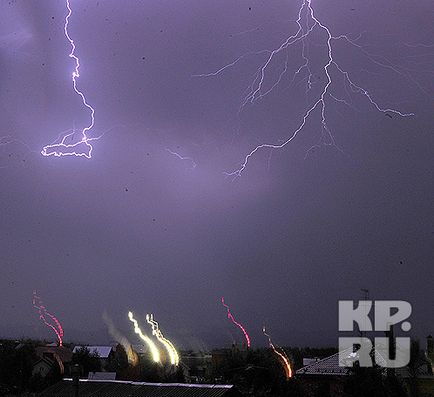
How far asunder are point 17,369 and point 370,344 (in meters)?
25.8

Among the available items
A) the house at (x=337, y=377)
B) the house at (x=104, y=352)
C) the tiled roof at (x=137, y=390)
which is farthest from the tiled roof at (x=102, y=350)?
the tiled roof at (x=137, y=390)

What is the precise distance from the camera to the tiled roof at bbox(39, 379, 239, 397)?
22.7m

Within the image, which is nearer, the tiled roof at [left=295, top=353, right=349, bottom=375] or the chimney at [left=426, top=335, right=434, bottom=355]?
the tiled roof at [left=295, top=353, right=349, bottom=375]

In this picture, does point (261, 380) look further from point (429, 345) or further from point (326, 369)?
point (429, 345)

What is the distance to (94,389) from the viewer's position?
25625 mm

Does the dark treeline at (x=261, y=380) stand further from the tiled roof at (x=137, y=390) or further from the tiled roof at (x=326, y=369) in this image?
the tiled roof at (x=137, y=390)

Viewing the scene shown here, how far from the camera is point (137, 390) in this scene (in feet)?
80.1

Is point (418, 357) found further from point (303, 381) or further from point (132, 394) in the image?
point (132, 394)

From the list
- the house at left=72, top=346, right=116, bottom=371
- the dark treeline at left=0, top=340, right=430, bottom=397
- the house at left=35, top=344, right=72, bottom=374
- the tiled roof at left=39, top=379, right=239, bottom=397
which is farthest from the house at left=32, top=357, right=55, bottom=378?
the tiled roof at left=39, top=379, right=239, bottom=397

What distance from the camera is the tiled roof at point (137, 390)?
22703 mm

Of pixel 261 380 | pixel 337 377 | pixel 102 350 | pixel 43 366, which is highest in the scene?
pixel 102 350

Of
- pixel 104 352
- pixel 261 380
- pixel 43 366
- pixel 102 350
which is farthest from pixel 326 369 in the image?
pixel 102 350

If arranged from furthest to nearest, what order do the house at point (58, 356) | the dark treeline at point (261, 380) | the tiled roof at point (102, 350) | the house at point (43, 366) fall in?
the tiled roof at point (102, 350), the house at point (58, 356), the house at point (43, 366), the dark treeline at point (261, 380)

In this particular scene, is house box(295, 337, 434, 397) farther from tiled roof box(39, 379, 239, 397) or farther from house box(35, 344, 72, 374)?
house box(35, 344, 72, 374)
